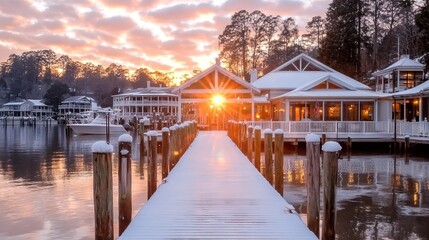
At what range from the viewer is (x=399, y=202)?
51.4 ft

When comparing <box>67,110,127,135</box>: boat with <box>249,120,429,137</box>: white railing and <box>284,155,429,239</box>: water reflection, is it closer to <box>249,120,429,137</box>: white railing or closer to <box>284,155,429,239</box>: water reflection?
<box>249,120,429,137</box>: white railing

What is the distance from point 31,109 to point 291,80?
107 metres

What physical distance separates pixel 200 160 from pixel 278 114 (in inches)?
1042

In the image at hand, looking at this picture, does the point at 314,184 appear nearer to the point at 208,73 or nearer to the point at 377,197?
the point at 377,197

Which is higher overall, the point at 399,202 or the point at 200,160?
the point at 200,160

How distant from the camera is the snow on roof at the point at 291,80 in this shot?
43281 mm

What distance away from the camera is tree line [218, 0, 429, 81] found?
61.8 m

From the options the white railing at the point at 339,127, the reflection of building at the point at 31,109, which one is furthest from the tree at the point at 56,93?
the white railing at the point at 339,127

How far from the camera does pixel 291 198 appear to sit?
1609cm

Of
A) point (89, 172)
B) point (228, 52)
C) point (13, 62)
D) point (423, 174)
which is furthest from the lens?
point (13, 62)

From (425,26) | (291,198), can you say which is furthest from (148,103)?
(291,198)

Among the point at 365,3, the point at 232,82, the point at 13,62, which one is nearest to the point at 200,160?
the point at 232,82

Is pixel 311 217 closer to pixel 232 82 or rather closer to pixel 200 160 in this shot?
pixel 200 160

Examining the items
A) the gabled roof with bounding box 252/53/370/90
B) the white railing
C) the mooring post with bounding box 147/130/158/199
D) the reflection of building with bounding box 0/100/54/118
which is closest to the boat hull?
the gabled roof with bounding box 252/53/370/90
